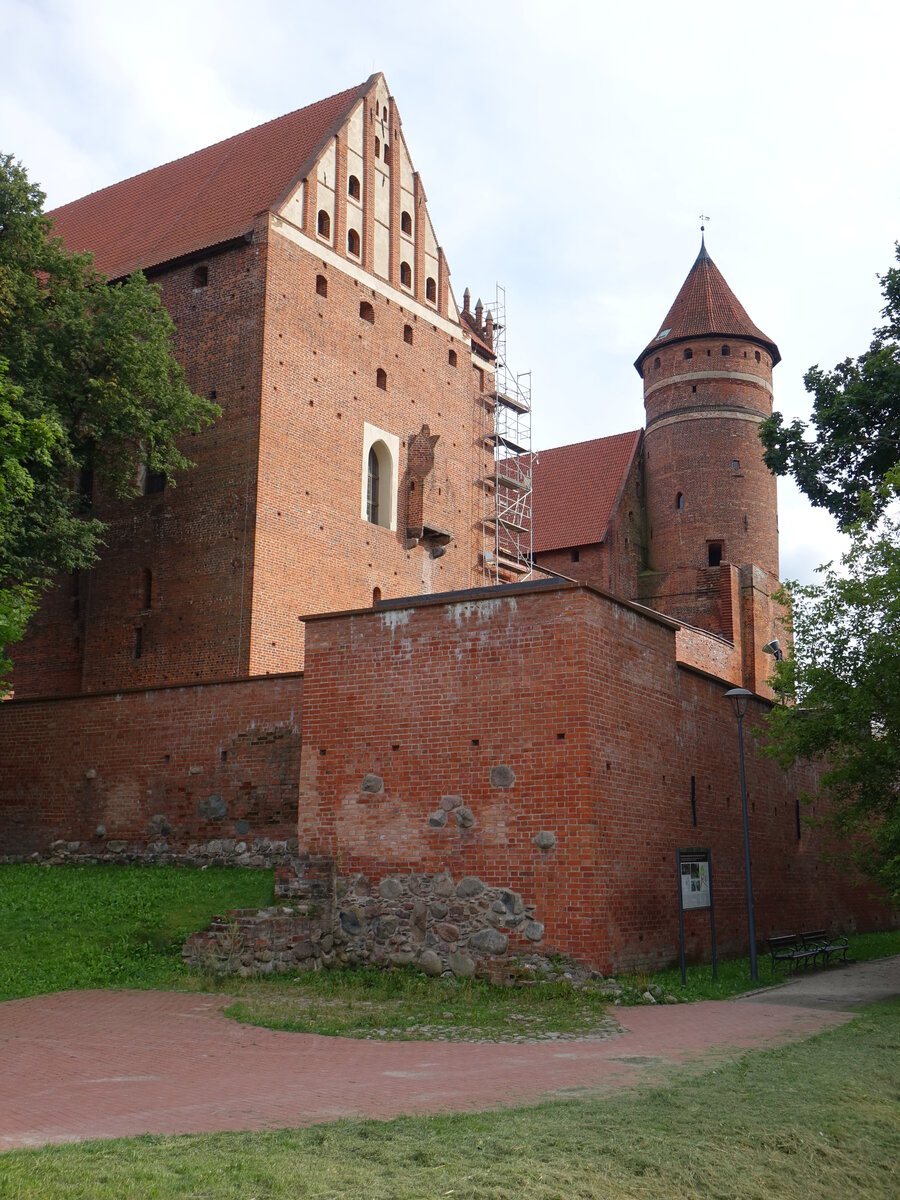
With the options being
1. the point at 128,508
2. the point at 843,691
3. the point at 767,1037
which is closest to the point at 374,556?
the point at 128,508

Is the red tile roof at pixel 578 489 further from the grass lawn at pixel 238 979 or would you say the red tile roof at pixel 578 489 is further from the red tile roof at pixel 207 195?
the grass lawn at pixel 238 979

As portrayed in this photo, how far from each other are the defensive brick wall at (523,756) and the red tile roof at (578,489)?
2234 centimetres

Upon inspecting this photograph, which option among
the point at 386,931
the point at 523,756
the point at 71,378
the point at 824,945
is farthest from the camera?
the point at 71,378

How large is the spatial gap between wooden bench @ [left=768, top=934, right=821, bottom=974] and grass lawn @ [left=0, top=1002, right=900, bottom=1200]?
908cm

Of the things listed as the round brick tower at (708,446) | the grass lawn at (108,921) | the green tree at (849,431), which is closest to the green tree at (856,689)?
the green tree at (849,431)

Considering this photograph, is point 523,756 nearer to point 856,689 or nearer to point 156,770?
point 856,689

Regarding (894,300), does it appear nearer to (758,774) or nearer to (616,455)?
(758,774)

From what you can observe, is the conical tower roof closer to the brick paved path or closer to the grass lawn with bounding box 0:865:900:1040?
the grass lawn with bounding box 0:865:900:1040

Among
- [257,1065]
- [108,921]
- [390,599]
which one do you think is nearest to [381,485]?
[390,599]

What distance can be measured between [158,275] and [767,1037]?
23.1 metres

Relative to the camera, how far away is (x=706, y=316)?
128 feet

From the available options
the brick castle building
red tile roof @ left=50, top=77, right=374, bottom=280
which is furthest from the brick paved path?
red tile roof @ left=50, top=77, right=374, bottom=280

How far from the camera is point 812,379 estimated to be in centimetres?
2173

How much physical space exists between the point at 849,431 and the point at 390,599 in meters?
8.78
